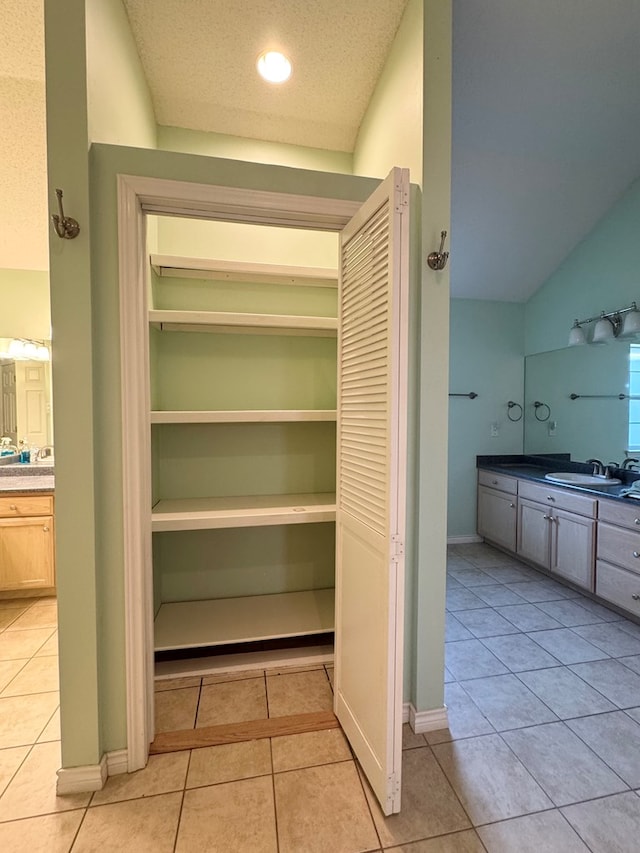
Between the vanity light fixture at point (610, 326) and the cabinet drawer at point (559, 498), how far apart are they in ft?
4.18

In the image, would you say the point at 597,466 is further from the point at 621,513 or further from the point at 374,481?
the point at 374,481

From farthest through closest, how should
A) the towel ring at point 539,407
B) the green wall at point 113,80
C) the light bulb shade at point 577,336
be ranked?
the towel ring at point 539,407
the light bulb shade at point 577,336
the green wall at point 113,80

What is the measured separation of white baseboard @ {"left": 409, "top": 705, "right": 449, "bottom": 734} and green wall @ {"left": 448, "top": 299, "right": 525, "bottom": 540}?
8.22ft

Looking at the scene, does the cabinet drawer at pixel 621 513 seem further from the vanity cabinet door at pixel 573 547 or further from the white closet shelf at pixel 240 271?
the white closet shelf at pixel 240 271

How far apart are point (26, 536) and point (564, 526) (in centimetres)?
391

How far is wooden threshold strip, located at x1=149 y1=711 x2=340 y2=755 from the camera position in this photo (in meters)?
1.63

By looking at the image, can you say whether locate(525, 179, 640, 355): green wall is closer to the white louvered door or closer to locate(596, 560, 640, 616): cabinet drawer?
locate(596, 560, 640, 616): cabinet drawer

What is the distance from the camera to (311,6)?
1630mm

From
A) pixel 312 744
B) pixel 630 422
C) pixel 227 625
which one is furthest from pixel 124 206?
pixel 630 422

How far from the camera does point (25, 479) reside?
3.08 metres

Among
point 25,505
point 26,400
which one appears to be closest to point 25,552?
point 25,505

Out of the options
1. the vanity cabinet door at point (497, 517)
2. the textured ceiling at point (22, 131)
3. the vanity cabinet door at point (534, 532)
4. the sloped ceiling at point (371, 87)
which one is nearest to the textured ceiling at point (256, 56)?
the sloped ceiling at point (371, 87)

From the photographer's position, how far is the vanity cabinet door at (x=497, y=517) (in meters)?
3.66

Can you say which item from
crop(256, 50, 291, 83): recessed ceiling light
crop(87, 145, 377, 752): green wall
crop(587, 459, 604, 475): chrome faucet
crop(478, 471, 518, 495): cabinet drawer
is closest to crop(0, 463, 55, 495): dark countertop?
crop(87, 145, 377, 752): green wall
